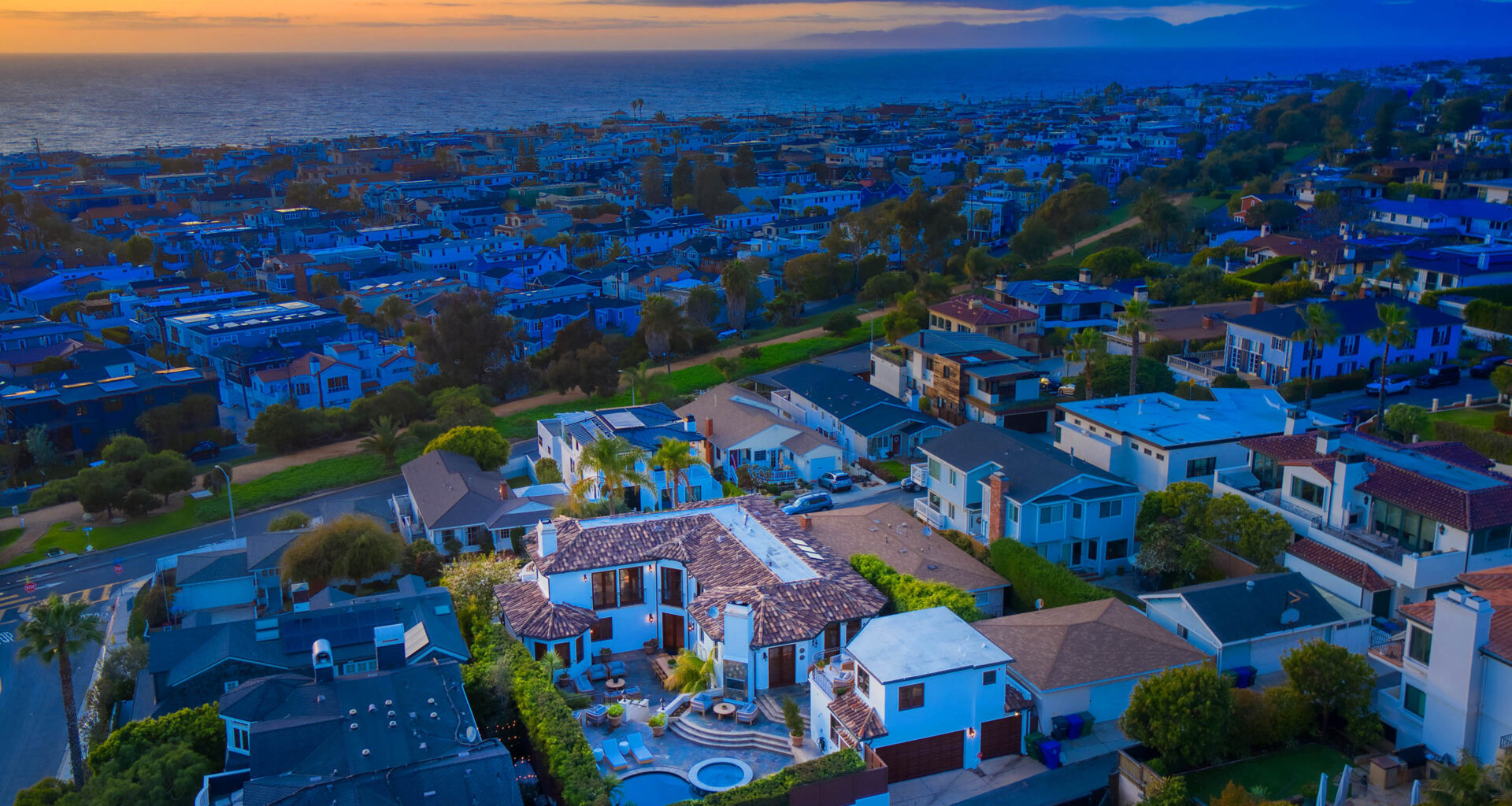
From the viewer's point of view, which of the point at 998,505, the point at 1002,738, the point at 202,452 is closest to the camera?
the point at 1002,738

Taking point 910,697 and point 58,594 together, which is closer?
point 910,697

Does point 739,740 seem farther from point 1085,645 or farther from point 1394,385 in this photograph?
point 1394,385

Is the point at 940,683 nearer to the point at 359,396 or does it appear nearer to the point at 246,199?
the point at 359,396

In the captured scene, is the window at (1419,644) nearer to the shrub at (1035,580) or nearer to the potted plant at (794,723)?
the shrub at (1035,580)

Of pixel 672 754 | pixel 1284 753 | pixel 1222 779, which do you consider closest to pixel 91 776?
pixel 672 754

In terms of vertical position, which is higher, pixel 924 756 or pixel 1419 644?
pixel 1419 644

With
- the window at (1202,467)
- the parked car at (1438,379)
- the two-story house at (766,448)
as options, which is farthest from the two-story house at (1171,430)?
the parked car at (1438,379)

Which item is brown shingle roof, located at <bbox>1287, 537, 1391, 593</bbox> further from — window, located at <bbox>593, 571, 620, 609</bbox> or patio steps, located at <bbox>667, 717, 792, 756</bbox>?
window, located at <bbox>593, 571, 620, 609</bbox>

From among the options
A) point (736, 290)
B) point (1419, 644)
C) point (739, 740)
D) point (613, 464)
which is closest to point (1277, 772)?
point (1419, 644)
